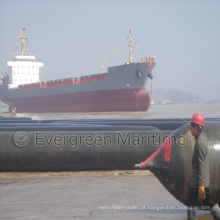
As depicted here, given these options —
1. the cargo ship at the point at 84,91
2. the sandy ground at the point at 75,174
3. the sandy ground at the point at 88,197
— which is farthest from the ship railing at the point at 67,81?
the sandy ground at the point at 88,197

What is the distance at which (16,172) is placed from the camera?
1073 centimetres

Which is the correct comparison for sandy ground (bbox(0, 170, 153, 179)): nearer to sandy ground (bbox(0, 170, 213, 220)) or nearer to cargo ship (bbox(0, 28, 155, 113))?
sandy ground (bbox(0, 170, 213, 220))

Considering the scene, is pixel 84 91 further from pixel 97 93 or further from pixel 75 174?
pixel 75 174

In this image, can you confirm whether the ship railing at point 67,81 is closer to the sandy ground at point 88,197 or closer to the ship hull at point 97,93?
the ship hull at point 97,93

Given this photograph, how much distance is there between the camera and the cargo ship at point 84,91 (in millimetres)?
52656

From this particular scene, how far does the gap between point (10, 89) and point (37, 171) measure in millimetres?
56925

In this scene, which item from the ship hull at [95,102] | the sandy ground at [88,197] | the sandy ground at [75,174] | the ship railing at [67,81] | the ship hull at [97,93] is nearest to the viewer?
the sandy ground at [88,197]

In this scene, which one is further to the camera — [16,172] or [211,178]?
[16,172]

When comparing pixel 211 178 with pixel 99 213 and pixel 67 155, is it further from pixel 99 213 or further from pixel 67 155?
pixel 67 155

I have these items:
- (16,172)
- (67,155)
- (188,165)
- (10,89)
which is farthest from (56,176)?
(10,89)

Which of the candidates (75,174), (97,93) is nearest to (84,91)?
(97,93)

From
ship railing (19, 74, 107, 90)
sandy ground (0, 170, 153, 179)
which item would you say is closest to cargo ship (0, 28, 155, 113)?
ship railing (19, 74, 107, 90)

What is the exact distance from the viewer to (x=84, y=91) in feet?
186

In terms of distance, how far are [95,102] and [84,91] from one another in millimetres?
3450
